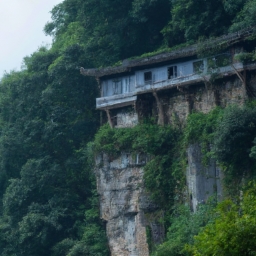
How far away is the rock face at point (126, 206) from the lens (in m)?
37.4

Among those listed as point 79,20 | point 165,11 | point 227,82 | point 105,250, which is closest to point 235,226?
point 227,82

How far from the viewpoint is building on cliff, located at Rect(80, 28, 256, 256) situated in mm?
35344

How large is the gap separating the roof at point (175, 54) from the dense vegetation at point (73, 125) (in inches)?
72.4

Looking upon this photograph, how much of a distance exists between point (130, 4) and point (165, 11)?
171cm

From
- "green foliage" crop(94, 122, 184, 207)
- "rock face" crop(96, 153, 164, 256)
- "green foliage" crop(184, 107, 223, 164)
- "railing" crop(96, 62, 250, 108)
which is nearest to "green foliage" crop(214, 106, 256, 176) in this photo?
"green foliage" crop(184, 107, 223, 164)

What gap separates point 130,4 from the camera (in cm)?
4281

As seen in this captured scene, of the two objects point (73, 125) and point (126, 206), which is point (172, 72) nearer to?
point (126, 206)

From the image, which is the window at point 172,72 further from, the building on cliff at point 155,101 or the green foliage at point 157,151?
the green foliage at point 157,151

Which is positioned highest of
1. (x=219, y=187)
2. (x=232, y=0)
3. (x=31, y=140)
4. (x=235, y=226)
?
(x=232, y=0)

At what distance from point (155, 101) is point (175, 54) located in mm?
2694

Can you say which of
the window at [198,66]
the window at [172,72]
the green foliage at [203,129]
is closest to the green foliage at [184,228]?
the green foliage at [203,129]

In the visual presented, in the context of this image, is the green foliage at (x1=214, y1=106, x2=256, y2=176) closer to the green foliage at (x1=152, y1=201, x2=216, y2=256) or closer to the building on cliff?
the building on cliff

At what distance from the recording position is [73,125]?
43.2m

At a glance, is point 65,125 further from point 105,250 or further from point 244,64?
point 244,64
